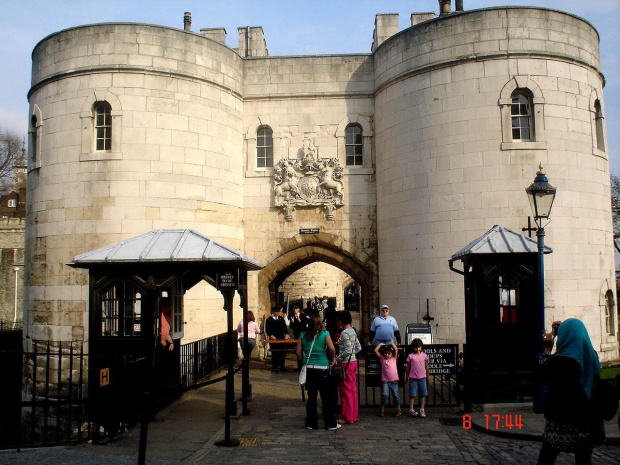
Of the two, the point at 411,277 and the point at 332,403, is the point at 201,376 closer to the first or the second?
the point at 332,403

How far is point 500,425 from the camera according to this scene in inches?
Answer: 334

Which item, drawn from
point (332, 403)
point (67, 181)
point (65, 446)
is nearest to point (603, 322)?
point (332, 403)

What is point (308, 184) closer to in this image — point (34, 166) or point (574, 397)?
point (34, 166)

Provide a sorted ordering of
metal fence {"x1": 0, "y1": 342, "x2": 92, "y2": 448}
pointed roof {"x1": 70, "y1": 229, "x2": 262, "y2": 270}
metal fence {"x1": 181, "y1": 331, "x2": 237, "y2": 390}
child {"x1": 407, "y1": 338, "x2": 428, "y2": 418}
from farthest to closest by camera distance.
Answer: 1. metal fence {"x1": 0, "y1": 342, "x2": 92, "y2": 448}
2. metal fence {"x1": 181, "y1": 331, "x2": 237, "y2": 390}
3. child {"x1": 407, "y1": 338, "x2": 428, "y2": 418}
4. pointed roof {"x1": 70, "y1": 229, "x2": 262, "y2": 270}

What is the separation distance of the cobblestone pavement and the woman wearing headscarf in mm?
1871

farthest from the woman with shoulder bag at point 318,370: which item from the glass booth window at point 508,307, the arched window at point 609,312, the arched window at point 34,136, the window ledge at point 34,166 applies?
the arched window at point 34,136

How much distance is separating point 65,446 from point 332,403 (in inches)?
147

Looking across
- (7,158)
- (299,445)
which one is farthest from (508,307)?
(7,158)

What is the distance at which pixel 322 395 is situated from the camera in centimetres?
859

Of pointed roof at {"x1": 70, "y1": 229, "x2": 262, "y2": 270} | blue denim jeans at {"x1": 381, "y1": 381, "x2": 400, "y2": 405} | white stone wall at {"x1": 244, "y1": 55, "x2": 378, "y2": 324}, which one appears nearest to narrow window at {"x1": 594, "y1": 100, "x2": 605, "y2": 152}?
white stone wall at {"x1": 244, "y1": 55, "x2": 378, "y2": 324}

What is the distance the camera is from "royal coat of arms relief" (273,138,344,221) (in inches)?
696

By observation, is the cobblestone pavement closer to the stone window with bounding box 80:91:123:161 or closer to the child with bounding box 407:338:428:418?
the child with bounding box 407:338:428:418

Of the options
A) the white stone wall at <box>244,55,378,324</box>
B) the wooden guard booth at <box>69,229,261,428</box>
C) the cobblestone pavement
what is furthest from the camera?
the white stone wall at <box>244,55,378,324</box>

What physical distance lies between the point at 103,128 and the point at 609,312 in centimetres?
1486
